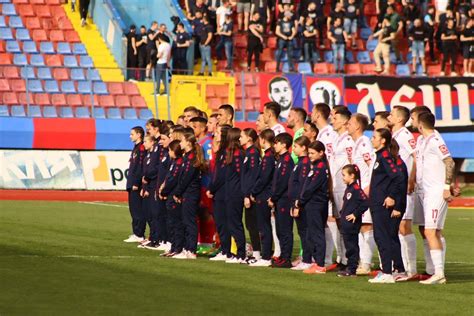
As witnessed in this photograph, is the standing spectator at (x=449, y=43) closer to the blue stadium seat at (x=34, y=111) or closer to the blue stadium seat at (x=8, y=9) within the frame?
the blue stadium seat at (x=8, y=9)

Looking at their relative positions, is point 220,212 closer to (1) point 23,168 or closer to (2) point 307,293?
(2) point 307,293

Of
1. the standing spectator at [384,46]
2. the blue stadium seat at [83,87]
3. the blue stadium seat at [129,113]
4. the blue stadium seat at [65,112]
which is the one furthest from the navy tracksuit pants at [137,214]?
the standing spectator at [384,46]

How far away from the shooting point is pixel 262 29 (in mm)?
38625

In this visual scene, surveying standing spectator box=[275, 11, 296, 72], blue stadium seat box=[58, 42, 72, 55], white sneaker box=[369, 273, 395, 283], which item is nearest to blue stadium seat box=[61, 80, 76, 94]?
blue stadium seat box=[58, 42, 72, 55]

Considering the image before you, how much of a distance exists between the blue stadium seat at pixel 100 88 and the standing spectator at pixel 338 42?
26.0 feet

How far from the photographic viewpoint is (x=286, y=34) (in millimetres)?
38562

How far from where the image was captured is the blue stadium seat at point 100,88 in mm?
34406

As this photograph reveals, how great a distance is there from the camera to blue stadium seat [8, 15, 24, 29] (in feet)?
121

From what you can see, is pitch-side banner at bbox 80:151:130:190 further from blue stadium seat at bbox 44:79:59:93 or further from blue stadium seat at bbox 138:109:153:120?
blue stadium seat at bbox 44:79:59:93

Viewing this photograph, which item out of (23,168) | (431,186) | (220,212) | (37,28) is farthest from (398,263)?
(37,28)

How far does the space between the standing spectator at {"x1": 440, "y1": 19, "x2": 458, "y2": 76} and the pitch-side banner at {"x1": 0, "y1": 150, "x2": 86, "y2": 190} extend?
13.1 meters

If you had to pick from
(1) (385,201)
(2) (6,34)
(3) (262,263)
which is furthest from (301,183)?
(2) (6,34)

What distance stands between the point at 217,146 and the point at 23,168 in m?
15.2

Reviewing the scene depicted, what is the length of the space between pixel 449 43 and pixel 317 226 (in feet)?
80.3
